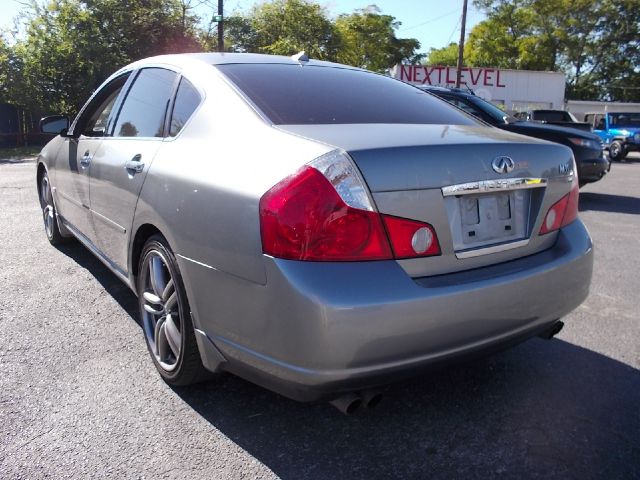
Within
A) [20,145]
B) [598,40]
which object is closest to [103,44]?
[20,145]

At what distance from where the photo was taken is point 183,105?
2.82 m

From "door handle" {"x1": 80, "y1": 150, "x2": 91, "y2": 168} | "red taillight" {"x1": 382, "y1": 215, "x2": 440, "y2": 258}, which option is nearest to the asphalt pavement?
"red taillight" {"x1": 382, "y1": 215, "x2": 440, "y2": 258}

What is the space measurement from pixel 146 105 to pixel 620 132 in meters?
21.9

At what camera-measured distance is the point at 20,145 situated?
24484 mm

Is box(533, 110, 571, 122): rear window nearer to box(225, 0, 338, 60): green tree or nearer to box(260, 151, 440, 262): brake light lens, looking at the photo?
box(260, 151, 440, 262): brake light lens

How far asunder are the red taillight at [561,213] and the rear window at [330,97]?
637 millimetres

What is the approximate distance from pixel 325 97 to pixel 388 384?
1.47 metres

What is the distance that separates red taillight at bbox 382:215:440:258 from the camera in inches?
78.3

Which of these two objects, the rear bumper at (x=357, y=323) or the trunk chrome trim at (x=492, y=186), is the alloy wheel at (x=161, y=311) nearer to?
the rear bumper at (x=357, y=323)

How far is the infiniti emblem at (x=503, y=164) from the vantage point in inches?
88.5

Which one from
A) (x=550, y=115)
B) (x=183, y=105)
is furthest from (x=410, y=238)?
(x=550, y=115)

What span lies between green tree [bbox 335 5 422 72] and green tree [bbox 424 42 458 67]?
981cm

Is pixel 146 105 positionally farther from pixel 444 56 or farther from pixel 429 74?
pixel 444 56

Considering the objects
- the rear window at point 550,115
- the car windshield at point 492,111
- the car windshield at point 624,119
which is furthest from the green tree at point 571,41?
the car windshield at point 492,111
